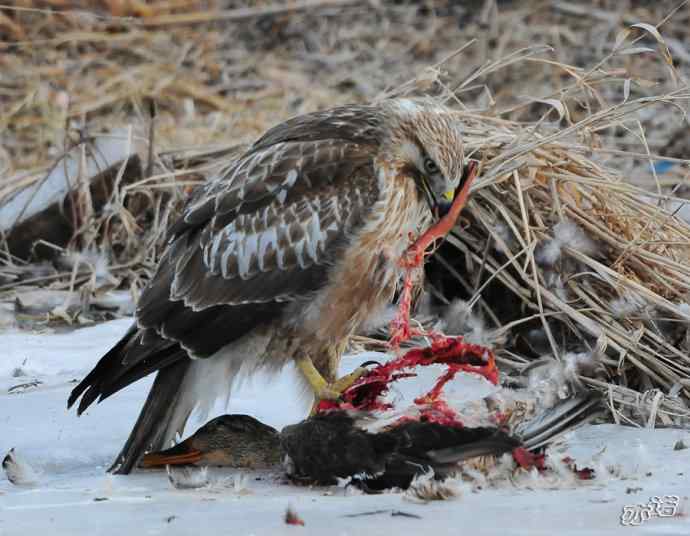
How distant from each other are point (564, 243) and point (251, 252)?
1.34 m

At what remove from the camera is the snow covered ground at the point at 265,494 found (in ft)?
10.7

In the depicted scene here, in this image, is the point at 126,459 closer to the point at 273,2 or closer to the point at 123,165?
the point at 123,165

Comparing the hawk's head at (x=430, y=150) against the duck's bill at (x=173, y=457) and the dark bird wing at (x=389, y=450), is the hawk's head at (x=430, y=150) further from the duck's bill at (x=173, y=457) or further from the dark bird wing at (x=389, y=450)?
the duck's bill at (x=173, y=457)

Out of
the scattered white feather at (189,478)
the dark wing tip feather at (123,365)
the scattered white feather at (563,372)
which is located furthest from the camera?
the scattered white feather at (563,372)

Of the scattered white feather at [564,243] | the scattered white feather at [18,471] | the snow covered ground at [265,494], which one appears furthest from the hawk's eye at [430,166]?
the scattered white feather at [18,471]

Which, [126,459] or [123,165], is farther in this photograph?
[123,165]

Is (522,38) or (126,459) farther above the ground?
(522,38)

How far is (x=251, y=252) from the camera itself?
4445 mm

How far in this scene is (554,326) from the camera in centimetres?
522

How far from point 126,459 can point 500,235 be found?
6.07 ft

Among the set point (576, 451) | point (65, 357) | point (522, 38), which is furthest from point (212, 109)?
point (576, 451)

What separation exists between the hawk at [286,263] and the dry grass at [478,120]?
0.82 m

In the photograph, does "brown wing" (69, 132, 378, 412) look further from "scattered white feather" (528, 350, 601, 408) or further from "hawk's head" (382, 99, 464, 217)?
"scattered white feather" (528, 350, 601, 408)

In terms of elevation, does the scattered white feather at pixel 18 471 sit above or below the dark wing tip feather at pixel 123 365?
below
